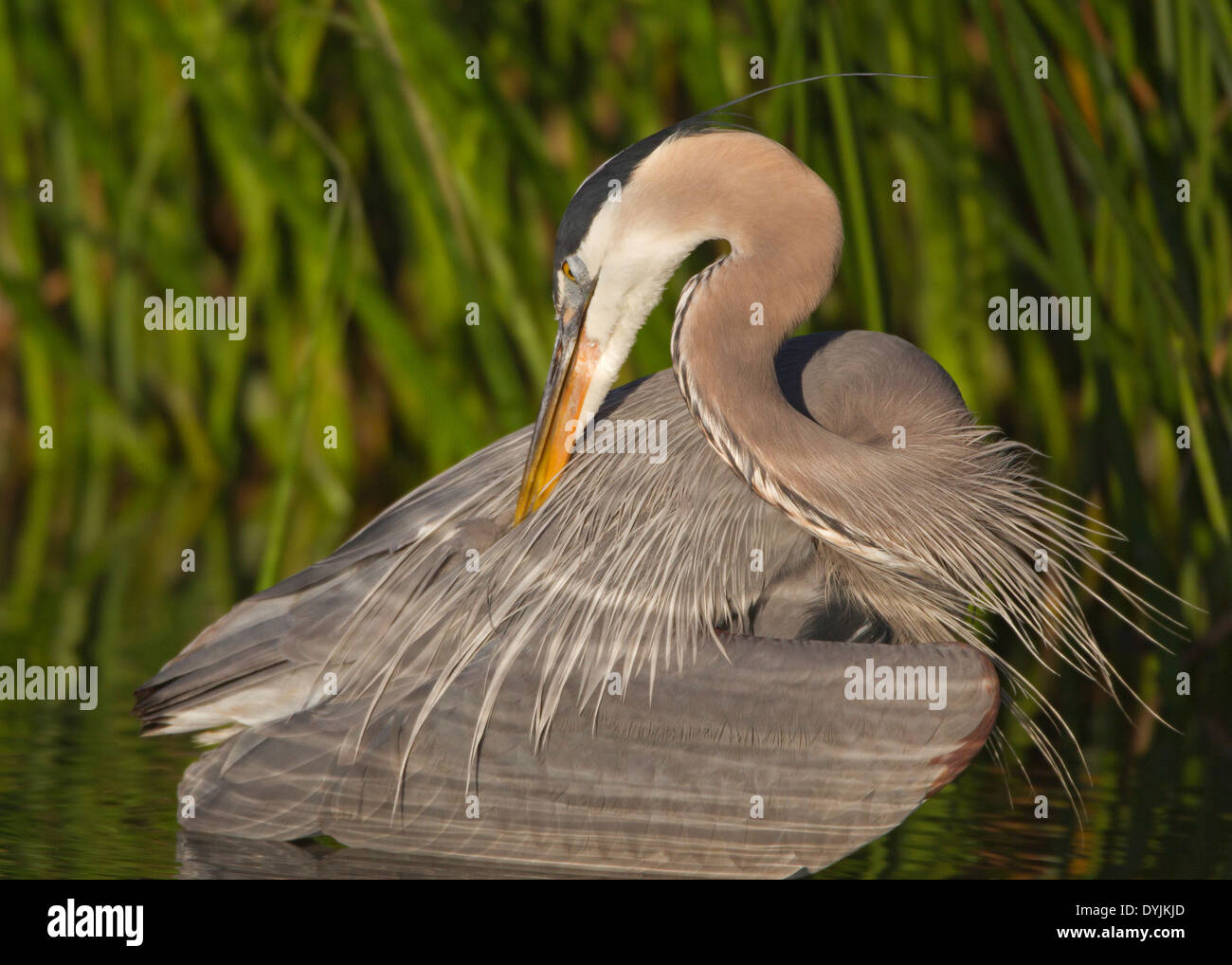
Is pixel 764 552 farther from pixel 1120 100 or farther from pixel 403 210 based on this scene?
pixel 403 210

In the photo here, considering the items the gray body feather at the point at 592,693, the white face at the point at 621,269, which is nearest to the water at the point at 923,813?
the gray body feather at the point at 592,693

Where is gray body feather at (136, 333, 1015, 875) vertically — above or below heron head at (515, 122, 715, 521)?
below

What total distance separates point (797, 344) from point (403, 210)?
353cm

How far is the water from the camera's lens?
3.38 m

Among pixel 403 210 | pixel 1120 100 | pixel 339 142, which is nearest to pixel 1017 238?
pixel 1120 100

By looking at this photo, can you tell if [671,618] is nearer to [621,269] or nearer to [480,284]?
[621,269]

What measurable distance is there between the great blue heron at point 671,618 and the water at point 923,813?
0.46 ft

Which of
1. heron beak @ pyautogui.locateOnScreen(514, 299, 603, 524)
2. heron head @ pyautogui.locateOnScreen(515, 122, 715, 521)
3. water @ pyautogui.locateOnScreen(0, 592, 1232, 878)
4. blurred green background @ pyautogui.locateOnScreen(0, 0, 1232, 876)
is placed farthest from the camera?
blurred green background @ pyautogui.locateOnScreen(0, 0, 1232, 876)

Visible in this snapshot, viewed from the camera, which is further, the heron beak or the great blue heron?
the heron beak

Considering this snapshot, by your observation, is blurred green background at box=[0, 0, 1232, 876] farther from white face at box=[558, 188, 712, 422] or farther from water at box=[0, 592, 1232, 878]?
white face at box=[558, 188, 712, 422]

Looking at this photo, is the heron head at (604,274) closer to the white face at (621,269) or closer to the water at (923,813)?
the white face at (621,269)

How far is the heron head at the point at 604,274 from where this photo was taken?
11.6ft

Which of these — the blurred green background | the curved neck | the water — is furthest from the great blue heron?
the blurred green background

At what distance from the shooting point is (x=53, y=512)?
7.41m
